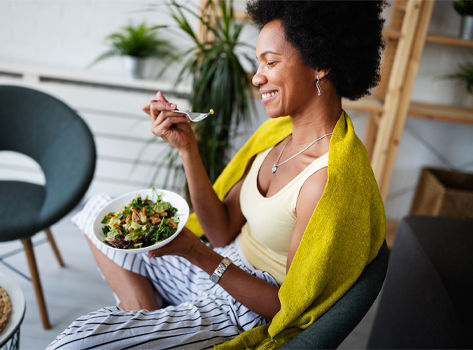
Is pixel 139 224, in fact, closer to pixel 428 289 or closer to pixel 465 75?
pixel 428 289

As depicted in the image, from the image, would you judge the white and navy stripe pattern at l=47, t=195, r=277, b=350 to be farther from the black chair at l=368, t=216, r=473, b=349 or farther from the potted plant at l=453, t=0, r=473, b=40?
the potted plant at l=453, t=0, r=473, b=40

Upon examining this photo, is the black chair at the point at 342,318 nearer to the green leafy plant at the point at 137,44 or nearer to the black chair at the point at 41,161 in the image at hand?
the black chair at the point at 41,161

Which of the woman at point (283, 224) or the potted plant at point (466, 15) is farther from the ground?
the potted plant at point (466, 15)

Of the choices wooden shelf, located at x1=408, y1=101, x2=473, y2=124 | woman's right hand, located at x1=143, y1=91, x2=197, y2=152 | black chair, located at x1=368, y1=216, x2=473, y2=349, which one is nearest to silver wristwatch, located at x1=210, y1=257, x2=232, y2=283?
woman's right hand, located at x1=143, y1=91, x2=197, y2=152

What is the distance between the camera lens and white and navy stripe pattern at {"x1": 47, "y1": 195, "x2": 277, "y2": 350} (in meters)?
0.88

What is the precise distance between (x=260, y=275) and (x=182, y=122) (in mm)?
461

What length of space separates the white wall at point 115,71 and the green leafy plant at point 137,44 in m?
0.08

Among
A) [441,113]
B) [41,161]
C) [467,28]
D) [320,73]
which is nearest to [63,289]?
[41,161]

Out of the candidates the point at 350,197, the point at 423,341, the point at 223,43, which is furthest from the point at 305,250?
the point at 223,43

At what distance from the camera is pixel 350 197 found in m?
0.91

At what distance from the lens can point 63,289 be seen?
73.2 inches

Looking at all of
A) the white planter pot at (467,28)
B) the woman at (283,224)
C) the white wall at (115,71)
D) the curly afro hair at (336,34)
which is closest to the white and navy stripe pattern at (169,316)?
the woman at (283,224)

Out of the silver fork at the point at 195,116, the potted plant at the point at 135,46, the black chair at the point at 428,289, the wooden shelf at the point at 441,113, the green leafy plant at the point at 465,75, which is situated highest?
the green leafy plant at the point at 465,75

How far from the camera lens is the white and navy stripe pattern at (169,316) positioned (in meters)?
0.88
